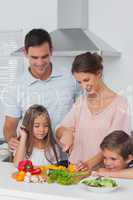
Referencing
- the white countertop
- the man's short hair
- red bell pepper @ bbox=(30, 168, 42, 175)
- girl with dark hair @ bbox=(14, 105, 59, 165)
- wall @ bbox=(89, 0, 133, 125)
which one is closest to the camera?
the white countertop

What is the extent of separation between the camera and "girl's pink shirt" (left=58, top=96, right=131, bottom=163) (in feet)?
4.44

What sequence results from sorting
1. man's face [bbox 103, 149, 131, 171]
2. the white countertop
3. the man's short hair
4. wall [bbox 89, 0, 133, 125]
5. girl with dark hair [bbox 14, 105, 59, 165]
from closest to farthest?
1. the white countertop
2. man's face [bbox 103, 149, 131, 171]
3. girl with dark hair [bbox 14, 105, 59, 165]
4. the man's short hair
5. wall [bbox 89, 0, 133, 125]

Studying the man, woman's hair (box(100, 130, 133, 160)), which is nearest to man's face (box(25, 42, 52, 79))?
the man

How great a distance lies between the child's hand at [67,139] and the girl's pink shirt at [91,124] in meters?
0.04

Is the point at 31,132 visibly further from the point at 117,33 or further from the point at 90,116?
the point at 117,33

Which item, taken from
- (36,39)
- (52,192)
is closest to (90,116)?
(36,39)

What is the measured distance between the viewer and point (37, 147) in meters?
1.37

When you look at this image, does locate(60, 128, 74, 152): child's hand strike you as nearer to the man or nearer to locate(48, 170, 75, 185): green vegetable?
the man

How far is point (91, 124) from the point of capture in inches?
55.2

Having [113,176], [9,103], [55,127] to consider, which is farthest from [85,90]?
[113,176]

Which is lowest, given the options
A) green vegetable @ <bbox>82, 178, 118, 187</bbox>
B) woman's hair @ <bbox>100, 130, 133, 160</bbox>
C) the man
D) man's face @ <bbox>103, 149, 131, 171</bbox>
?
man's face @ <bbox>103, 149, 131, 171</bbox>

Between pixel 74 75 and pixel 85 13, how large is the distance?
19.2 inches

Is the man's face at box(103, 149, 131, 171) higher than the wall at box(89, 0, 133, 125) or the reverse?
the reverse

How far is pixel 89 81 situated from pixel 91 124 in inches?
6.3
